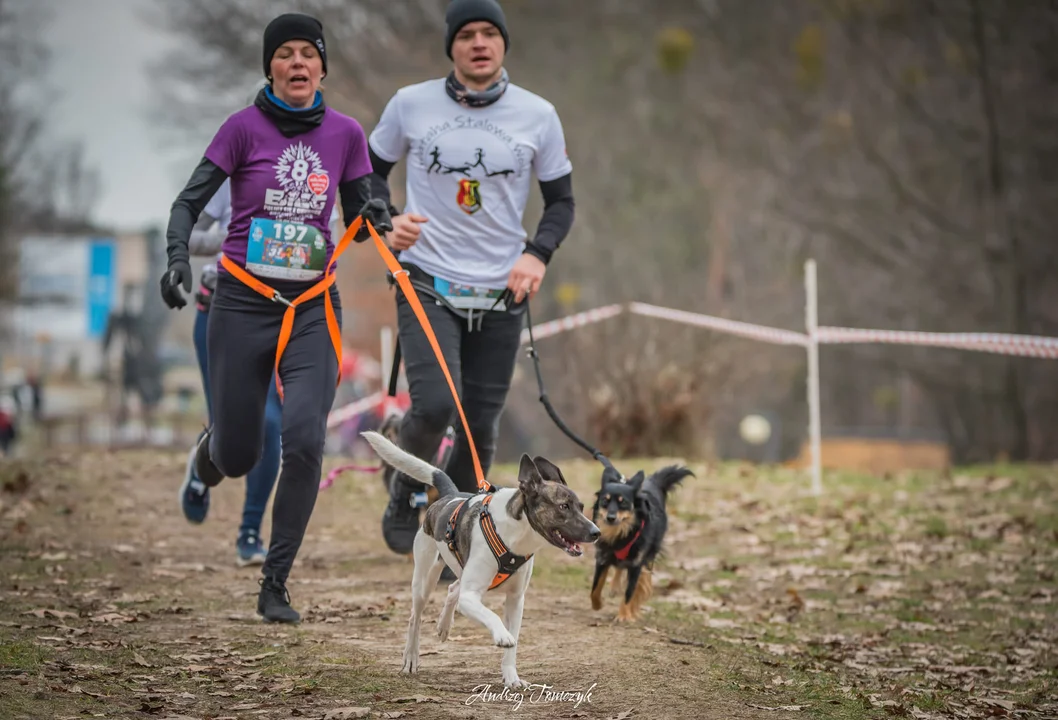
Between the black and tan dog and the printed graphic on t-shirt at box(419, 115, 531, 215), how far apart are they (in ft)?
5.12

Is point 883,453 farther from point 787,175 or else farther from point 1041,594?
point 1041,594

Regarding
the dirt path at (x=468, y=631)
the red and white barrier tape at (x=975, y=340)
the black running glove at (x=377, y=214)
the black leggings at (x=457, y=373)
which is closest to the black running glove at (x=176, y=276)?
the black running glove at (x=377, y=214)


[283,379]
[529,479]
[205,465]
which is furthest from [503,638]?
[205,465]

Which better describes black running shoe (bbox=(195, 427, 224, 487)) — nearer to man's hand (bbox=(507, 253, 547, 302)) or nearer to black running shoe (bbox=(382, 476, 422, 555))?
black running shoe (bbox=(382, 476, 422, 555))

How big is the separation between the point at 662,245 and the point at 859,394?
12.7 meters

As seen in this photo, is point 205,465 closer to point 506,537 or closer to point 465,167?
point 465,167

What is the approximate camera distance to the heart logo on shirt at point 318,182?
20.3 feet

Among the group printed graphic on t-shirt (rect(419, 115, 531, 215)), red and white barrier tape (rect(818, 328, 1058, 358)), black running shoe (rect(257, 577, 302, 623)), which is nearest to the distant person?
red and white barrier tape (rect(818, 328, 1058, 358))

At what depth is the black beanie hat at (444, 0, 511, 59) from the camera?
6.59 metres

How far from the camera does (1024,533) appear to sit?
10.3 meters

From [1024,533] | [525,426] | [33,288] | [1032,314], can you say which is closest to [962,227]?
[1032,314]

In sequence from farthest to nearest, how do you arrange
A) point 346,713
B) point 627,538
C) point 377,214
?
1. point 627,538
2. point 377,214
3. point 346,713

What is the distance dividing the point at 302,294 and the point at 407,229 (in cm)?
57

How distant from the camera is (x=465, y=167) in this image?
6.72m
